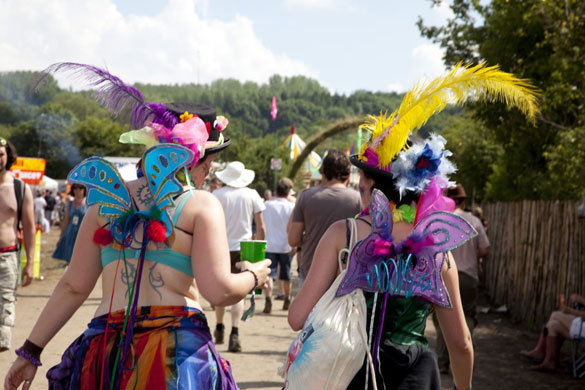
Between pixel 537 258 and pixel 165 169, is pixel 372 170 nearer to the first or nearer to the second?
pixel 165 169

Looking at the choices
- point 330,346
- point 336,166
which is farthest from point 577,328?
point 330,346

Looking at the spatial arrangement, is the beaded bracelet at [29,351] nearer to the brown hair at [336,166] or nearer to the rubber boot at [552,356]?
the brown hair at [336,166]

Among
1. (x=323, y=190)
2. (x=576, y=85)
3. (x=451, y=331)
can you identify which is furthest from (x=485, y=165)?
(x=451, y=331)

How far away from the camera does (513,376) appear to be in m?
7.22

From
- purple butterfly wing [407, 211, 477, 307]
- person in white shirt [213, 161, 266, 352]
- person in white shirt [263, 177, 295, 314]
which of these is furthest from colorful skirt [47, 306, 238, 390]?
person in white shirt [263, 177, 295, 314]

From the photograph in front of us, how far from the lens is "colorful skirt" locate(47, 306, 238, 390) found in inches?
98.7

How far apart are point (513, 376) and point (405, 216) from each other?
518cm

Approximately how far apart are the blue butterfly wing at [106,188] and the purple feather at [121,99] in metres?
0.31

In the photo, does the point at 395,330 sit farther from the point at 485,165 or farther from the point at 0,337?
the point at 485,165

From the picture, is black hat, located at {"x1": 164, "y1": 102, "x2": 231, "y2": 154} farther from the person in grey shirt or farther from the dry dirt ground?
the dry dirt ground

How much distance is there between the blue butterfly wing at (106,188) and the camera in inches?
105

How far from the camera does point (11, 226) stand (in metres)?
6.56

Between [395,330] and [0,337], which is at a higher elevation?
[395,330]

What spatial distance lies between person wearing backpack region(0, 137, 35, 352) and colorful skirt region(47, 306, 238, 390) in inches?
167
